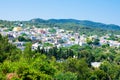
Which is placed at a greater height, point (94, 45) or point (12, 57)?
point (12, 57)

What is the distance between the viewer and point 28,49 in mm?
39438

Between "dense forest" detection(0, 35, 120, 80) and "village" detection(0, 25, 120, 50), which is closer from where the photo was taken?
"dense forest" detection(0, 35, 120, 80)

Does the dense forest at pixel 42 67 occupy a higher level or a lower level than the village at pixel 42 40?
higher

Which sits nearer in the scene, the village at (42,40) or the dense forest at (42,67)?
the dense forest at (42,67)

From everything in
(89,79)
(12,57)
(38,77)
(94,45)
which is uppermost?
(38,77)

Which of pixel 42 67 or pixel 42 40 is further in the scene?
pixel 42 40

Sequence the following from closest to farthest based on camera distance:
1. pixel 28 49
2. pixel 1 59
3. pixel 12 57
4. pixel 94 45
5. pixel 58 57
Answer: pixel 1 59, pixel 12 57, pixel 28 49, pixel 58 57, pixel 94 45

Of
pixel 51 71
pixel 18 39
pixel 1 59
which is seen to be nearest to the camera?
pixel 51 71

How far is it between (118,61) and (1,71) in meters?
50.1

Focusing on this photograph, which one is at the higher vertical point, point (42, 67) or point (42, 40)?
point (42, 67)

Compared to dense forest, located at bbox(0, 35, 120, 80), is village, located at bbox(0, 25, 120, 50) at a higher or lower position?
lower

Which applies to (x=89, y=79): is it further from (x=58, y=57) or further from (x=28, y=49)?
(x=58, y=57)

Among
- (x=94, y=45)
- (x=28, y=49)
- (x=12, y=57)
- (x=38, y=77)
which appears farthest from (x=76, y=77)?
(x=94, y=45)

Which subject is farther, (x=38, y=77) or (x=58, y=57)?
(x=58, y=57)
